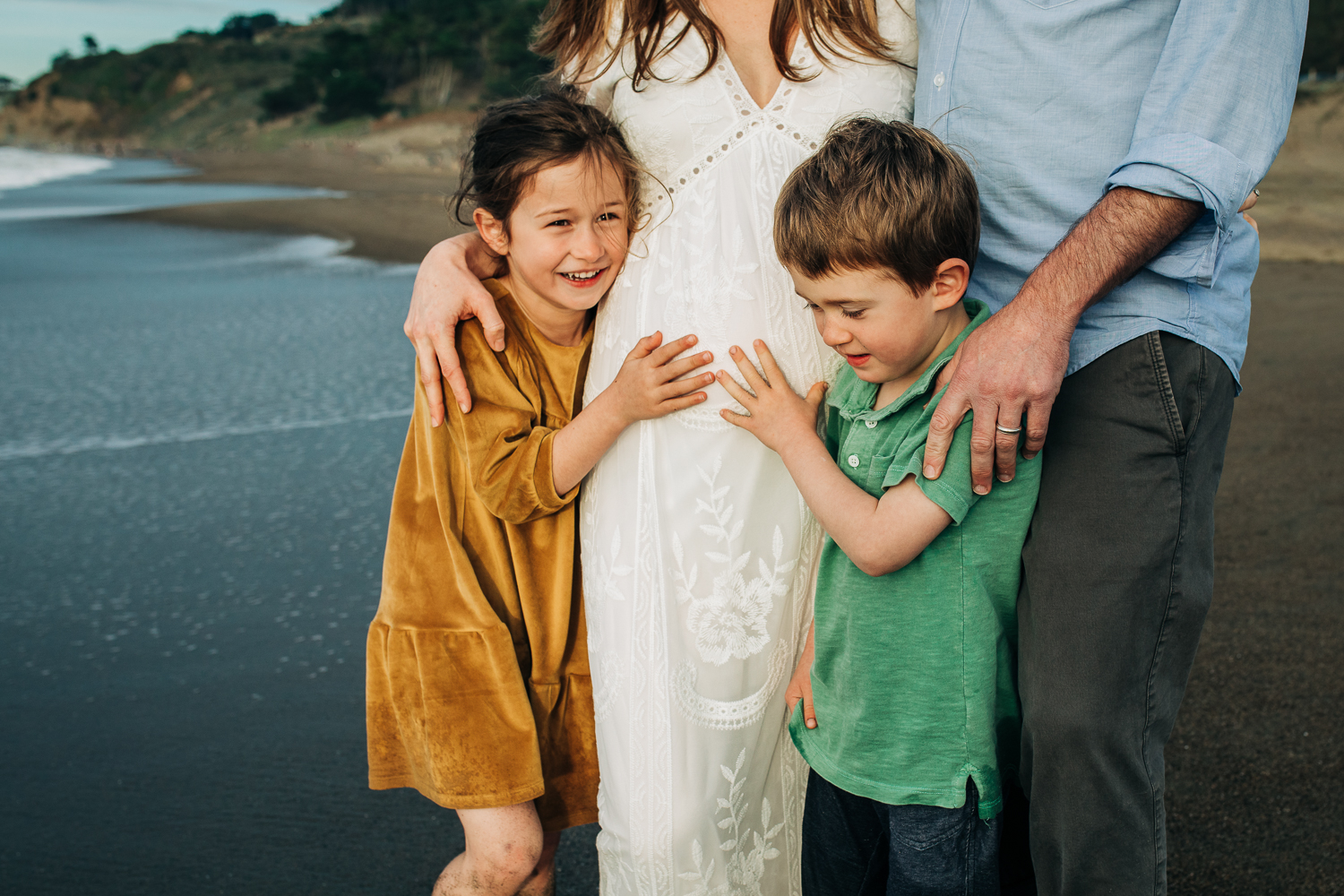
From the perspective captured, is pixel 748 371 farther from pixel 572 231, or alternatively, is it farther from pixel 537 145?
pixel 537 145

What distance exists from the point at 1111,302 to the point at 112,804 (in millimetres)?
2557

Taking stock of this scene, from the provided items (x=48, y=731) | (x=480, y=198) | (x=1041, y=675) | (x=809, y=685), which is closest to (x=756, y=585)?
(x=809, y=685)

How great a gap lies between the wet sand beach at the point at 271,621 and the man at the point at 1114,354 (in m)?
1.05

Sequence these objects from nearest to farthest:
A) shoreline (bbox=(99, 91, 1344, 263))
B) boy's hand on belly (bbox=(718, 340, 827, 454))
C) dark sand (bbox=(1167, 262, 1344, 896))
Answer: boy's hand on belly (bbox=(718, 340, 827, 454)), dark sand (bbox=(1167, 262, 1344, 896)), shoreline (bbox=(99, 91, 1344, 263))

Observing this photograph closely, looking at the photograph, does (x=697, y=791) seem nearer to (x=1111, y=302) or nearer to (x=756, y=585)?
(x=756, y=585)

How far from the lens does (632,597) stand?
1.74 meters

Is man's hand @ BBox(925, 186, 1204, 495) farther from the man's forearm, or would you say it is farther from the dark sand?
the dark sand

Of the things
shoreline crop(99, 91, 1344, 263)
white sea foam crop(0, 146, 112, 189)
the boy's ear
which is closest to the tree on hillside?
white sea foam crop(0, 146, 112, 189)

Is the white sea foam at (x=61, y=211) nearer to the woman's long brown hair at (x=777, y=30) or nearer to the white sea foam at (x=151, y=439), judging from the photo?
the white sea foam at (x=151, y=439)

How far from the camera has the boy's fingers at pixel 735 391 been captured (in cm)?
163

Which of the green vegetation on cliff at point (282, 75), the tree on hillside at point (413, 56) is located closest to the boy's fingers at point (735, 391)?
the green vegetation on cliff at point (282, 75)

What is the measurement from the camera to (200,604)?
11.8 ft

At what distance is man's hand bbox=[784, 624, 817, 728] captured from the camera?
1.74m

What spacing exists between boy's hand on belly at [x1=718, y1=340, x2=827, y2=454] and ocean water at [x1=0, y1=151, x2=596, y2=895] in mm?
1360
